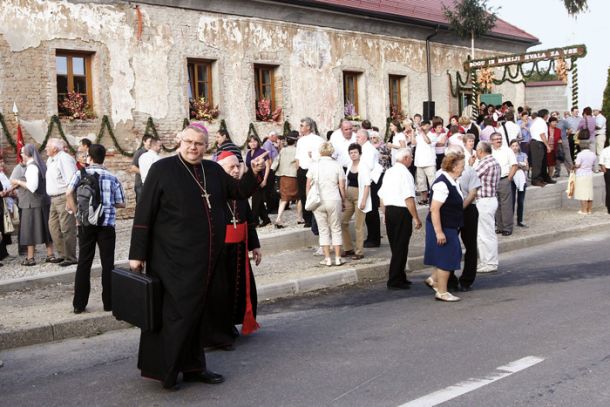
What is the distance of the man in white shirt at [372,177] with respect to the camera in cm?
1283

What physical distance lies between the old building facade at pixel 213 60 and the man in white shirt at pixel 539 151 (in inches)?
236

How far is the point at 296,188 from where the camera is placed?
15.7 meters

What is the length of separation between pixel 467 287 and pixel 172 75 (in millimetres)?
11305

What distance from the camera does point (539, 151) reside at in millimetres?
20453

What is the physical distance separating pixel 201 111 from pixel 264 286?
10548 millimetres

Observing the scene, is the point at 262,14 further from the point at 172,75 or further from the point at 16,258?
the point at 16,258

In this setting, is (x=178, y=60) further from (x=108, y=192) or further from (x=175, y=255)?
(x=175, y=255)

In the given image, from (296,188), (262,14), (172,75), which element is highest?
(262,14)

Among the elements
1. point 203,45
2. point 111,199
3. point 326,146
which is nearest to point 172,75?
point 203,45

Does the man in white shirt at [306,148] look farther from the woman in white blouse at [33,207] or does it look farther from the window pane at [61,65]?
the window pane at [61,65]

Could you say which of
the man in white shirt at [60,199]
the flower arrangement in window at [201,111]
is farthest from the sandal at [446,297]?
the flower arrangement in window at [201,111]

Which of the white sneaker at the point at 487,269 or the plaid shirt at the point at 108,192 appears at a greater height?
the plaid shirt at the point at 108,192

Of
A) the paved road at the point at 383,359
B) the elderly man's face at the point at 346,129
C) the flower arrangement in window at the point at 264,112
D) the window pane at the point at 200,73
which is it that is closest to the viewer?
the paved road at the point at 383,359

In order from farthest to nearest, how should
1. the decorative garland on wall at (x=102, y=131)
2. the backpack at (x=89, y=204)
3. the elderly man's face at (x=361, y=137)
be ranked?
the decorative garland on wall at (x=102, y=131) → the elderly man's face at (x=361, y=137) → the backpack at (x=89, y=204)
